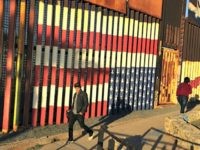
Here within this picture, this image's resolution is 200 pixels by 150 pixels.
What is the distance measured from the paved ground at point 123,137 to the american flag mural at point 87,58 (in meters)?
0.95

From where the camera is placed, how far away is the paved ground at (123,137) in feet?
41.5

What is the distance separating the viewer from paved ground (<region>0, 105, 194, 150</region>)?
12664 millimetres

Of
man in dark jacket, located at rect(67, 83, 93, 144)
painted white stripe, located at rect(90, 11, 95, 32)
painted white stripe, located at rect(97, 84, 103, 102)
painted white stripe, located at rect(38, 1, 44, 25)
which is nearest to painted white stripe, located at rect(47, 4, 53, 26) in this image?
painted white stripe, located at rect(38, 1, 44, 25)

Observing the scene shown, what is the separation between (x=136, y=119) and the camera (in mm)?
18344

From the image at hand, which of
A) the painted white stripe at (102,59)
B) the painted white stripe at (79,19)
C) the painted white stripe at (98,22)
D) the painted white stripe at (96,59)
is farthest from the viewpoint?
the painted white stripe at (102,59)

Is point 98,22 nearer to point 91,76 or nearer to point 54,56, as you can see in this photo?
point 91,76

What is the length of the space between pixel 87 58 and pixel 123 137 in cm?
387

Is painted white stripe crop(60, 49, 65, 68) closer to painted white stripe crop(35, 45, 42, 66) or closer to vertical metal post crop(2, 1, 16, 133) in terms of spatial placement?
painted white stripe crop(35, 45, 42, 66)

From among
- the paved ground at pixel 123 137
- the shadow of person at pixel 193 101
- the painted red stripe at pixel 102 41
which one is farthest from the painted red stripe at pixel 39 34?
the shadow of person at pixel 193 101

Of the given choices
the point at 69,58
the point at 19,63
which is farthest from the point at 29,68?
the point at 69,58

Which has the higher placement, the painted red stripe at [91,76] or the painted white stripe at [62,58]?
the painted white stripe at [62,58]

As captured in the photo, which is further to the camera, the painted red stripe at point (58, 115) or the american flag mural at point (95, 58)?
the painted red stripe at point (58, 115)

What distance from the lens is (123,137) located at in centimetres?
1442

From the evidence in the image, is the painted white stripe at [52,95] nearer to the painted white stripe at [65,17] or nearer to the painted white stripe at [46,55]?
the painted white stripe at [46,55]
